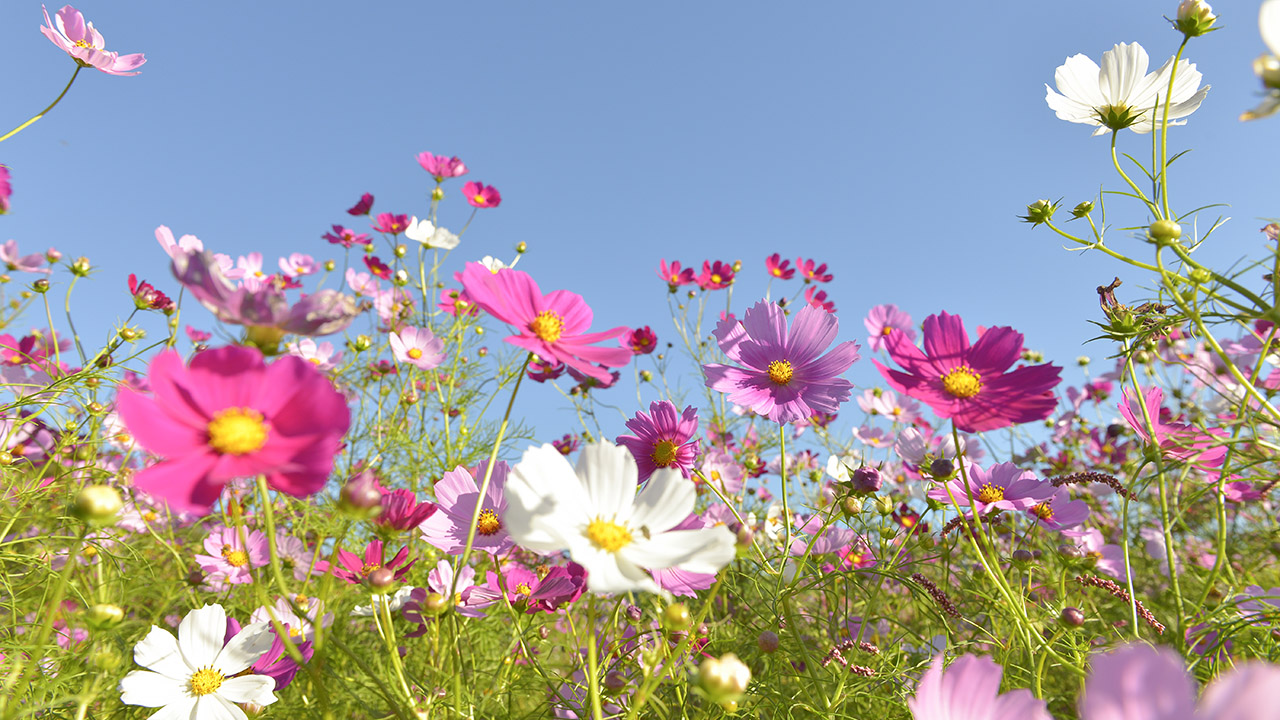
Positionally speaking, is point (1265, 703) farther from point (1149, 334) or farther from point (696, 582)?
point (1149, 334)

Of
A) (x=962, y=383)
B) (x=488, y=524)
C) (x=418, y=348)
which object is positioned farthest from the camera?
(x=418, y=348)

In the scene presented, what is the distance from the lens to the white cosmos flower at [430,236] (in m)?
2.07

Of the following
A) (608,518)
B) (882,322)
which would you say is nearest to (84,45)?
(608,518)

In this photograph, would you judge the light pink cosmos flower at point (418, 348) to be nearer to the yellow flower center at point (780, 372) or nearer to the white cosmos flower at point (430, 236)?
the white cosmos flower at point (430, 236)

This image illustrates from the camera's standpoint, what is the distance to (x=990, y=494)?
94cm

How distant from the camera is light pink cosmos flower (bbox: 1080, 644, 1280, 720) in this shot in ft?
0.77

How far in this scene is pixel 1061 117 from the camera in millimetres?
842

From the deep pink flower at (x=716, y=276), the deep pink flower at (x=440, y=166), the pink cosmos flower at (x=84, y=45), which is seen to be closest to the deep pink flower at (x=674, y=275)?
the deep pink flower at (x=716, y=276)

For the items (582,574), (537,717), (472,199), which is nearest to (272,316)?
(582,574)

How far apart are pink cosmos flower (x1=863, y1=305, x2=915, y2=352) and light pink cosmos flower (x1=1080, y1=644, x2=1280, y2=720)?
2.05m

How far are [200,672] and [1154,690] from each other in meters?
0.85

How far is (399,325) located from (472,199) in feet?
1.92

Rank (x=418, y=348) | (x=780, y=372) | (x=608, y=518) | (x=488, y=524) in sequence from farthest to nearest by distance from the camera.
→ (x=418, y=348) < (x=780, y=372) < (x=488, y=524) < (x=608, y=518)

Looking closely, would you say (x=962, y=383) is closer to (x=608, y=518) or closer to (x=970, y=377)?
(x=970, y=377)
